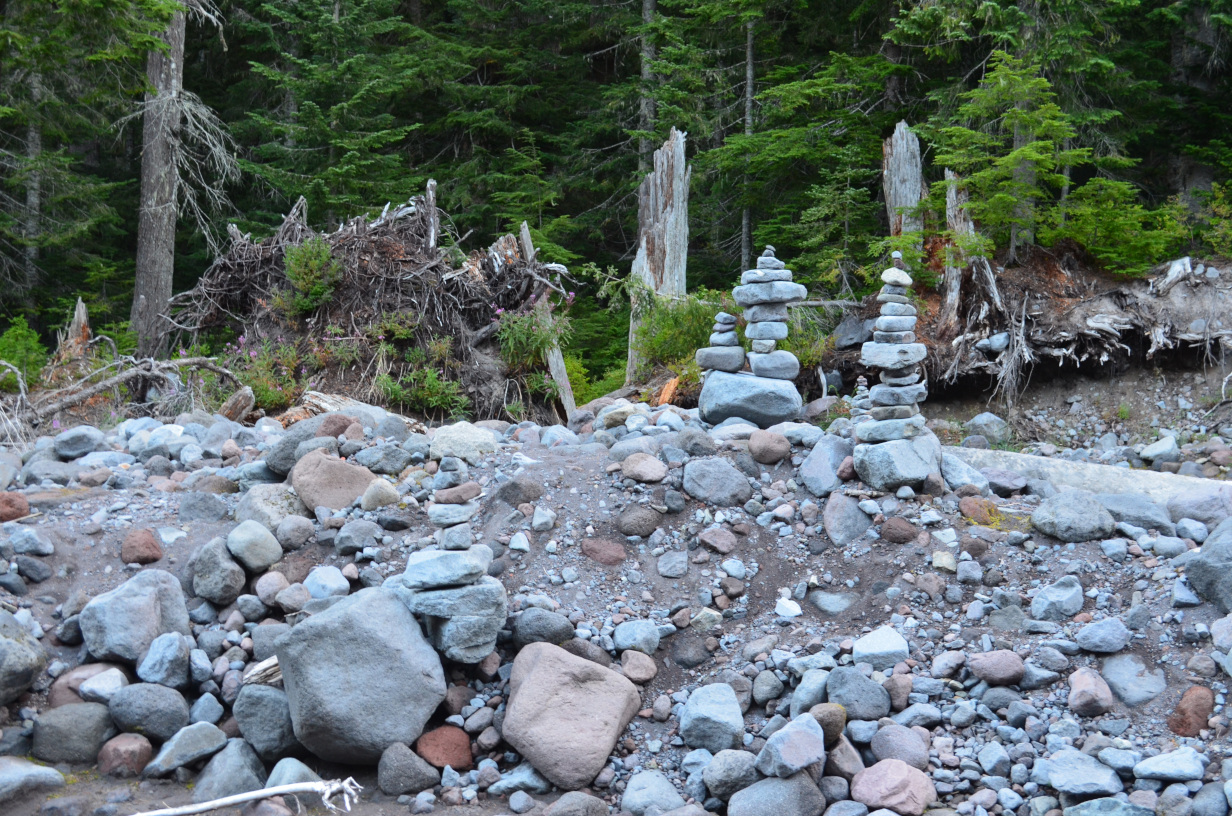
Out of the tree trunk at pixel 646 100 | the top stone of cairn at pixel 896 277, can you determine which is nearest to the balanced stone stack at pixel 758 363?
the top stone of cairn at pixel 896 277

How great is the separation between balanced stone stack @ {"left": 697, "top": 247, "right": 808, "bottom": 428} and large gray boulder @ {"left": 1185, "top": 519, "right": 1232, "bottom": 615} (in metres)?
2.95

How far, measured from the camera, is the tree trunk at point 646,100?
15266 mm

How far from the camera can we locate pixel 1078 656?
14.4 ft

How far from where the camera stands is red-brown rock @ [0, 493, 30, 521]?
5469 mm

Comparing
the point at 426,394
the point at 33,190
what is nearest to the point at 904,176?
the point at 426,394

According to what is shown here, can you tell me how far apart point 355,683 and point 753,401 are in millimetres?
3661

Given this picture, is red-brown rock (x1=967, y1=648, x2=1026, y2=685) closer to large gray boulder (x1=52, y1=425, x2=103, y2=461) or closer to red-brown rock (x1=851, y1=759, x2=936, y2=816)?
red-brown rock (x1=851, y1=759, x2=936, y2=816)

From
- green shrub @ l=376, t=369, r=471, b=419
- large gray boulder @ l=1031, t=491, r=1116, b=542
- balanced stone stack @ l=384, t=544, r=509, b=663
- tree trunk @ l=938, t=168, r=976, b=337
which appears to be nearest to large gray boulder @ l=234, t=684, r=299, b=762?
balanced stone stack @ l=384, t=544, r=509, b=663

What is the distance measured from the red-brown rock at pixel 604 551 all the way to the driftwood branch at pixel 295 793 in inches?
67.9

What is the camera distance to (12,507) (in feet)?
18.0

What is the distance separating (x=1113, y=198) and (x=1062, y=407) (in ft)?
8.07

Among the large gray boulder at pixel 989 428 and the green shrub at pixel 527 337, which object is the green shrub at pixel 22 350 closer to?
the green shrub at pixel 527 337

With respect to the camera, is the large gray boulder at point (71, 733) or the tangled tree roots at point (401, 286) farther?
the tangled tree roots at point (401, 286)

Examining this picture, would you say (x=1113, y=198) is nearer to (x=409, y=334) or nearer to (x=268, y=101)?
(x=409, y=334)
